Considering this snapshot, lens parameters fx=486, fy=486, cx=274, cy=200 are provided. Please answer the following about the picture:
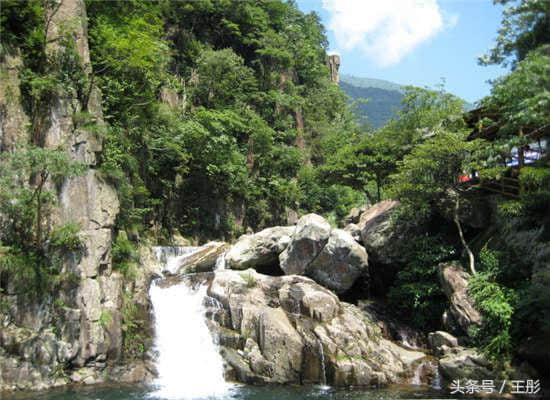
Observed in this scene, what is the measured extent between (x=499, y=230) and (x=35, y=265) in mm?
15065

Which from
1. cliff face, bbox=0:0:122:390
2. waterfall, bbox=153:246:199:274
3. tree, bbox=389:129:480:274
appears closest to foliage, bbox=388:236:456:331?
tree, bbox=389:129:480:274

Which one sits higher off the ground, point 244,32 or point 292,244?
point 244,32

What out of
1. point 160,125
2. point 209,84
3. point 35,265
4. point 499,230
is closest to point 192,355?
point 35,265

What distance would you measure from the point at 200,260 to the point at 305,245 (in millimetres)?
5202

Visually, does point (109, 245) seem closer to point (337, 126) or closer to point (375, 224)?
point (375, 224)

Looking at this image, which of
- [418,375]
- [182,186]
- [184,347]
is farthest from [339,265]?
[182,186]

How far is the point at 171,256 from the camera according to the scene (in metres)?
22.5

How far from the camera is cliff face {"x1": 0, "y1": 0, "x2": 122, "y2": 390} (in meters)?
13.3

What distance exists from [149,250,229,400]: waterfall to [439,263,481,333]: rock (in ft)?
24.9

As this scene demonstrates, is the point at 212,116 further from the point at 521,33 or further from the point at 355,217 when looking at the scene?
the point at 521,33

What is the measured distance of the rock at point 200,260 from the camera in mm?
21562

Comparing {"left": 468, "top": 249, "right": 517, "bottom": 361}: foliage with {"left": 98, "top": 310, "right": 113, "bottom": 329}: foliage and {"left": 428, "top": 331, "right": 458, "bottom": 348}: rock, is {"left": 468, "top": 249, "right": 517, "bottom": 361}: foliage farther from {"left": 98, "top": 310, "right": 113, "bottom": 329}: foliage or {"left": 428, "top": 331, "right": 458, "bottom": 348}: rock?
{"left": 98, "top": 310, "right": 113, "bottom": 329}: foliage

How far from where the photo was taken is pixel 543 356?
1330cm

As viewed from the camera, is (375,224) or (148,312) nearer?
(148,312)
